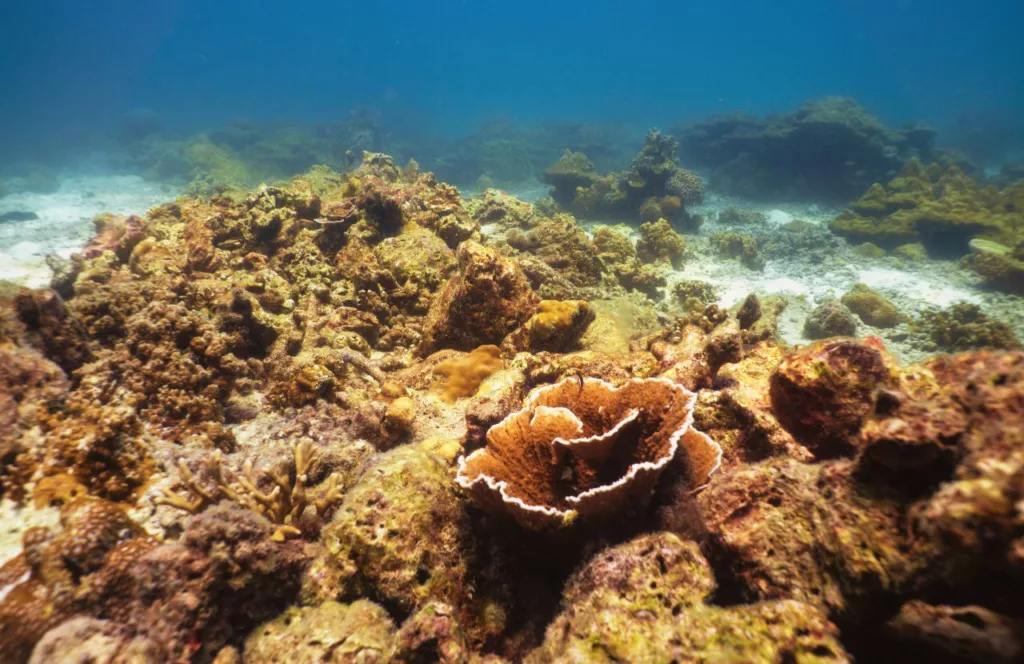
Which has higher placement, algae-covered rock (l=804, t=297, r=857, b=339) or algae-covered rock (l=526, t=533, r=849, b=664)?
algae-covered rock (l=804, t=297, r=857, b=339)

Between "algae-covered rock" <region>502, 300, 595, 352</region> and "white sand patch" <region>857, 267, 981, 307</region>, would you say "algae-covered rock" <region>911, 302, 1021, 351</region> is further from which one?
"algae-covered rock" <region>502, 300, 595, 352</region>

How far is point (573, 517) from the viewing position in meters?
2.46

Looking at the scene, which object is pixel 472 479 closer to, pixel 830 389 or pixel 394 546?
pixel 394 546

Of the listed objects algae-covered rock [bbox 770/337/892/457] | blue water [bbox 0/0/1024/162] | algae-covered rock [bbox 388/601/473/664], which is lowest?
algae-covered rock [bbox 388/601/473/664]

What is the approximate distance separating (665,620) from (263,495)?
286 cm

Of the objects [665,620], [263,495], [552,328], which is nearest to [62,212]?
[263,495]

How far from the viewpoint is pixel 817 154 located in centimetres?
2102

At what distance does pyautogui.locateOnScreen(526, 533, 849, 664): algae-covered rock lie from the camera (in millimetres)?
1523

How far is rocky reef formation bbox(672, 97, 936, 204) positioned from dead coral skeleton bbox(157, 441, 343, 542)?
24110mm

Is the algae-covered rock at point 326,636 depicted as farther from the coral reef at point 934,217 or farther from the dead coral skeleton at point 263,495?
the coral reef at point 934,217

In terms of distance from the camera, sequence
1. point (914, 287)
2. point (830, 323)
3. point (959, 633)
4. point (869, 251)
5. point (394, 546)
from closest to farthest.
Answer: point (959, 633), point (394, 546), point (830, 323), point (914, 287), point (869, 251)

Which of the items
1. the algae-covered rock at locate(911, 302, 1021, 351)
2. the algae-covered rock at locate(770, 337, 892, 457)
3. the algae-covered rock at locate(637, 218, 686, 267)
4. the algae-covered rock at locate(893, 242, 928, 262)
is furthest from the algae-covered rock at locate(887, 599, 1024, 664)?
the algae-covered rock at locate(893, 242, 928, 262)

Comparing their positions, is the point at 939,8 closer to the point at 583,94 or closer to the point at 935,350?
the point at 583,94

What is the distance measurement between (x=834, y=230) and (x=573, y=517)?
18.3m
